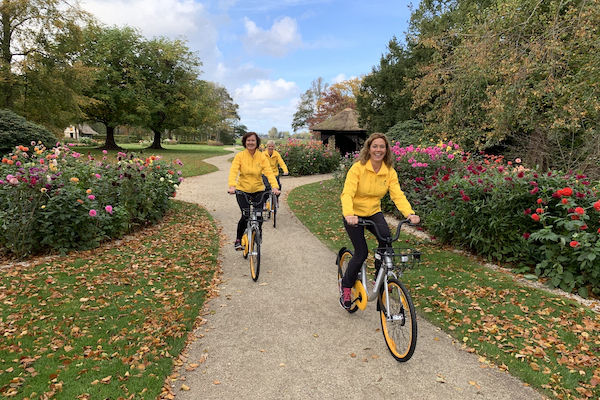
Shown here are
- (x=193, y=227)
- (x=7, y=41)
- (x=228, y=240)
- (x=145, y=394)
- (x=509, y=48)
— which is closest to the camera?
(x=145, y=394)

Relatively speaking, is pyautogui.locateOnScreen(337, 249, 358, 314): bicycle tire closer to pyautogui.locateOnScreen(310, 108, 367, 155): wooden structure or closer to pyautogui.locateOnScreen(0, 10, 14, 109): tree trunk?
pyautogui.locateOnScreen(310, 108, 367, 155): wooden structure

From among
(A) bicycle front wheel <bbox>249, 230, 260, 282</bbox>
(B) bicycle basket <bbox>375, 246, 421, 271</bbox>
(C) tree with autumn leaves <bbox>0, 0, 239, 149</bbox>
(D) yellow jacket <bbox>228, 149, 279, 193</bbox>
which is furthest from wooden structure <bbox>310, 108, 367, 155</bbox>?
(B) bicycle basket <bbox>375, 246, 421, 271</bbox>

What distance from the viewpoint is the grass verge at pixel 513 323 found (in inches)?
129

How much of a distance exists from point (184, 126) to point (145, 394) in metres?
38.7

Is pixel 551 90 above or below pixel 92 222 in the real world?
above

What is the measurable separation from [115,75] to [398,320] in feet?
124

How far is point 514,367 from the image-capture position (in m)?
3.36

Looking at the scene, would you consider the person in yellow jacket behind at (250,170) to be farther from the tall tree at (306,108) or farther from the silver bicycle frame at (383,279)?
the tall tree at (306,108)

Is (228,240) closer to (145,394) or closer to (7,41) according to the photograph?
(145,394)

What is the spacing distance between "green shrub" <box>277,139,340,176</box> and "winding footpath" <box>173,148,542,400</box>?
50.5ft

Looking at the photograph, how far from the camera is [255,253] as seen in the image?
545cm

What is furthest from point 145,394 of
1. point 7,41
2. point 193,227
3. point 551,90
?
point 7,41

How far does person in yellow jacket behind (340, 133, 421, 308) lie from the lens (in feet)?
12.0

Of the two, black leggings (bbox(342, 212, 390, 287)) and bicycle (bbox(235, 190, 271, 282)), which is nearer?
black leggings (bbox(342, 212, 390, 287))
